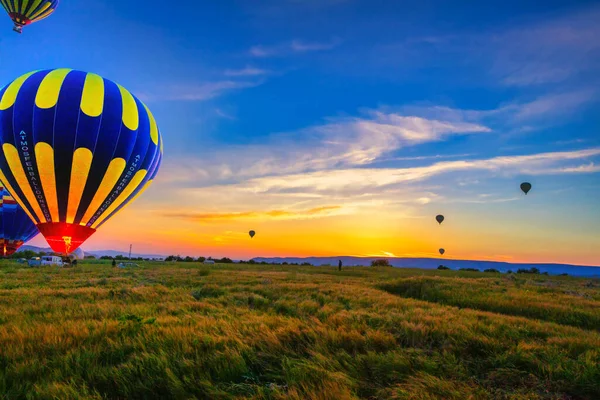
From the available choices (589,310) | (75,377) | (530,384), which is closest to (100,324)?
(75,377)

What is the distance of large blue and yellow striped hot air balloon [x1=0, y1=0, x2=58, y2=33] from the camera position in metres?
43.6

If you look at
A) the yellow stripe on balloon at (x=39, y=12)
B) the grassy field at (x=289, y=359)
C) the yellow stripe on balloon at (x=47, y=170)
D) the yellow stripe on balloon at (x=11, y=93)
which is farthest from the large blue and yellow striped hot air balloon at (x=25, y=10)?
the grassy field at (x=289, y=359)

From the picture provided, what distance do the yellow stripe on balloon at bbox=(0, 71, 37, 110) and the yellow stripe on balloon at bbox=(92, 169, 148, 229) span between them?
1007 centimetres

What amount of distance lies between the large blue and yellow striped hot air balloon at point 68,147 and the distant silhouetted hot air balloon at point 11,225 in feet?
85.4

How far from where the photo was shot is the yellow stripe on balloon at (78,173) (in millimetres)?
25516

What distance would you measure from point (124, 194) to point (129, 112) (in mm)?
7053

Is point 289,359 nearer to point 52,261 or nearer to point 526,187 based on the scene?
point 52,261

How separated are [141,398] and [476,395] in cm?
364

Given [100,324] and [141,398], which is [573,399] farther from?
[100,324]

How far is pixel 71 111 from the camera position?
83.4ft

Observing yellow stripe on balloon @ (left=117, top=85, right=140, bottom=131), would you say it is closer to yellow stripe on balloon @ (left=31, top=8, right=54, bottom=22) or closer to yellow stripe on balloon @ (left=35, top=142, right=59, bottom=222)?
yellow stripe on balloon @ (left=35, top=142, right=59, bottom=222)

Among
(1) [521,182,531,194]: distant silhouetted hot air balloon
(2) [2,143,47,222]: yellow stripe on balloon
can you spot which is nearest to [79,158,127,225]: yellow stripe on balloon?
(2) [2,143,47,222]: yellow stripe on balloon

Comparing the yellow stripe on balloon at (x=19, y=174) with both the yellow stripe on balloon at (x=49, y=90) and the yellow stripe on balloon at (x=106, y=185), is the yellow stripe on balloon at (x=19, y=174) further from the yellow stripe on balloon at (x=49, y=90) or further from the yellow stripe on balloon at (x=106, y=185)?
the yellow stripe on balloon at (x=49, y=90)

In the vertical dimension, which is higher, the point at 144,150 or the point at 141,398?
the point at 144,150
